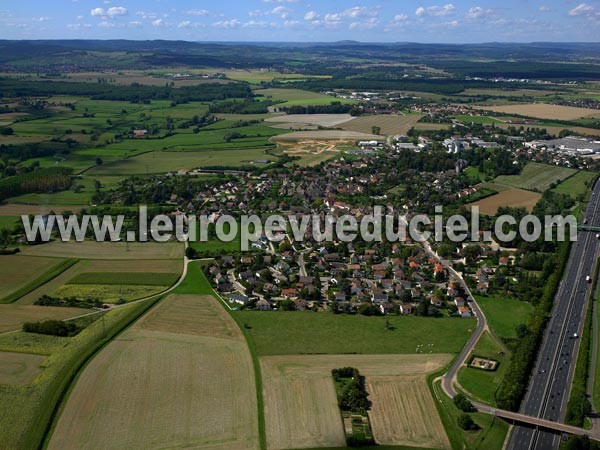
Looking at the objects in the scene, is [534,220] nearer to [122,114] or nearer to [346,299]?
[346,299]

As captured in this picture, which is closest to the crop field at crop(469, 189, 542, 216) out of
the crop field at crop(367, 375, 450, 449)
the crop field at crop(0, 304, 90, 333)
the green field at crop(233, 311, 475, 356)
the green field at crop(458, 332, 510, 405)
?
the green field at crop(233, 311, 475, 356)

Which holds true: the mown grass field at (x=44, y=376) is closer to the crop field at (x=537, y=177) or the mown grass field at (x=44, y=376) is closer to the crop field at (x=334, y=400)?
the crop field at (x=334, y=400)

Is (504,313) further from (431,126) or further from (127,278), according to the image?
(431,126)

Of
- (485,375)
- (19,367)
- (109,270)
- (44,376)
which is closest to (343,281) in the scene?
(485,375)

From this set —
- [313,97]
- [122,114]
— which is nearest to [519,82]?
[313,97]

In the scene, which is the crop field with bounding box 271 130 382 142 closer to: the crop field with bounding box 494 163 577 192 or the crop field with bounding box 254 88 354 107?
the crop field with bounding box 494 163 577 192
